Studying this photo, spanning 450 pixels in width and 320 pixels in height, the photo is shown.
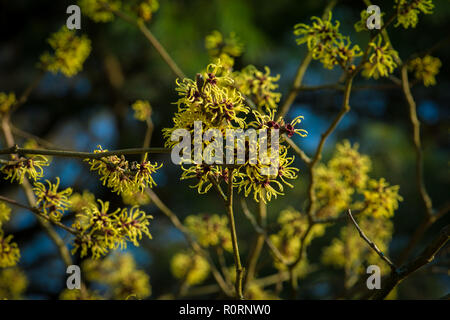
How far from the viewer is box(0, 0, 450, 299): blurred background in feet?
6.98

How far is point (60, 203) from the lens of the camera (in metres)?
0.90

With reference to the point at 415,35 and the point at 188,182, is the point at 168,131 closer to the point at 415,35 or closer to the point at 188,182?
the point at 415,35

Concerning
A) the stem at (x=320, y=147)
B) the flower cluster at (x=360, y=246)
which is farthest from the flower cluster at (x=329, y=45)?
the flower cluster at (x=360, y=246)

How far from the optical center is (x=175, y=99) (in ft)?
8.56

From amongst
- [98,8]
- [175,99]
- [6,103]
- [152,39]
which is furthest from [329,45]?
[175,99]

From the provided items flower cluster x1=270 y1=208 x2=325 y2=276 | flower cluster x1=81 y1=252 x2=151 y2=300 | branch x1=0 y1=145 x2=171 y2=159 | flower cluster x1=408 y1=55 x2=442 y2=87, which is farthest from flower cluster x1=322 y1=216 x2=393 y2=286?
branch x1=0 y1=145 x2=171 y2=159

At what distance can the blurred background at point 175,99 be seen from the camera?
6.98 feet

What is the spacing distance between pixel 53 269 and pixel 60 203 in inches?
102

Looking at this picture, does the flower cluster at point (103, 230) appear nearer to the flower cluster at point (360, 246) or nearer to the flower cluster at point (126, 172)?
the flower cluster at point (126, 172)

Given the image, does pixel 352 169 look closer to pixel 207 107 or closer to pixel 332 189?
pixel 332 189

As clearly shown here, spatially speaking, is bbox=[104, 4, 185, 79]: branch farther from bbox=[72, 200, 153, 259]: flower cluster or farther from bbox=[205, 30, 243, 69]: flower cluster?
bbox=[72, 200, 153, 259]: flower cluster

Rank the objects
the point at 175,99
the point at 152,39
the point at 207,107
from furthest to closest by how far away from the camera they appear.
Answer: the point at 175,99 → the point at 152,39 → the point at 207,107
